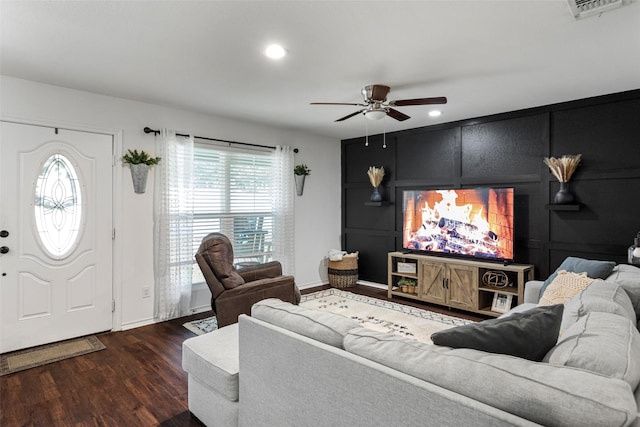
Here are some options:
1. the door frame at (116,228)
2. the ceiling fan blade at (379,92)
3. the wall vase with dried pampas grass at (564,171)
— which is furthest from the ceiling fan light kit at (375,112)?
the door frame at (116,228)

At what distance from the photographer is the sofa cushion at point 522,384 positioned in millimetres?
895

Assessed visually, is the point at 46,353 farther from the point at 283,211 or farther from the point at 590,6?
the point at 590,6

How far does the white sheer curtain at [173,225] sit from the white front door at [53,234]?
0.50m

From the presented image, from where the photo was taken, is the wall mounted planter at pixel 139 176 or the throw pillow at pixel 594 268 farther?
the wall mounted planter at pixel 139 176

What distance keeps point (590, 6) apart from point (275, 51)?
6.54 feet

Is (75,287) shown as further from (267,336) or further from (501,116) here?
(501,116)

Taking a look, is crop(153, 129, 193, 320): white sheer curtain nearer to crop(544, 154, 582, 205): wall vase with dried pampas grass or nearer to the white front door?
the white front door

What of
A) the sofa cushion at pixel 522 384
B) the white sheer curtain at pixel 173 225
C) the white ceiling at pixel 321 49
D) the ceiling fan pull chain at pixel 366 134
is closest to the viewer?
the sofa cushion at pixel 522 384

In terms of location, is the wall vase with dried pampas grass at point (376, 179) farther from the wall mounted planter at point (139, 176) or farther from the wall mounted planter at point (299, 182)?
the wall mounted planter at point (139, 176)

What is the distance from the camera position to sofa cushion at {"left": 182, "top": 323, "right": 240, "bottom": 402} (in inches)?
75.9

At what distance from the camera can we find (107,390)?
263cm

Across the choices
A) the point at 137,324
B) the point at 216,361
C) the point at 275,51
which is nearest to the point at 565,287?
the point at 216,361

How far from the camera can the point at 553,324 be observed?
1383 millimetres

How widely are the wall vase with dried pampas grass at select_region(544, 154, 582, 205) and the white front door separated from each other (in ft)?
→ 16.1
